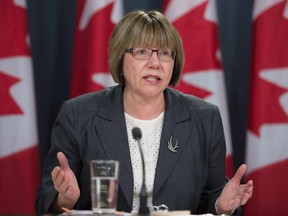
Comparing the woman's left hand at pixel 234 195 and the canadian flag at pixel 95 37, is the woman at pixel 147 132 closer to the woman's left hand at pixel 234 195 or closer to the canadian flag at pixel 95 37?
the woman's left hand at pixel 234 195

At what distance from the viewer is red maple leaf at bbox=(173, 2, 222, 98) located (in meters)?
3.69

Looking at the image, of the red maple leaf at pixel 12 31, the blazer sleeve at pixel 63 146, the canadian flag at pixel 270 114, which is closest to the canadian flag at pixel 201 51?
the canadian flag at pixel 270 114

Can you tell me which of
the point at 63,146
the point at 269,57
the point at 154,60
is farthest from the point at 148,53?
the point at 269,57

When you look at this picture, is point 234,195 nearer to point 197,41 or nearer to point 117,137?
point 117,137

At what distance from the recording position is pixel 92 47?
12.4ft

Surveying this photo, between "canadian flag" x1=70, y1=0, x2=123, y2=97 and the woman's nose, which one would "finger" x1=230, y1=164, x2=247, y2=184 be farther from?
"canadian flag" x1=70, y1=0, x2=123, y2=97

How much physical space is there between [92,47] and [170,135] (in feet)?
3.68

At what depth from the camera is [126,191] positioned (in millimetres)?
2691

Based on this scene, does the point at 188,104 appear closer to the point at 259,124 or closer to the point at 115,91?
the point at 115,91

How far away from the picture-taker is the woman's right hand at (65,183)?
2.38m

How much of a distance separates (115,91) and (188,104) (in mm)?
347

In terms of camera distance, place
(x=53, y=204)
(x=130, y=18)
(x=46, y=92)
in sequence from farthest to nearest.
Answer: (x=46, y=92)
(x=130, y=18)
(x=53, y=204)

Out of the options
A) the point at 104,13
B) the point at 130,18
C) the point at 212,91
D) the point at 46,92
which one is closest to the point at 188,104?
the point at 130,18

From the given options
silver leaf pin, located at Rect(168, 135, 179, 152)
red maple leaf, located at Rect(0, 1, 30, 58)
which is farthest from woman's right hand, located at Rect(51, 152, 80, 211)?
red maple leaf, located at Rect(0, 1, 30, 58)
